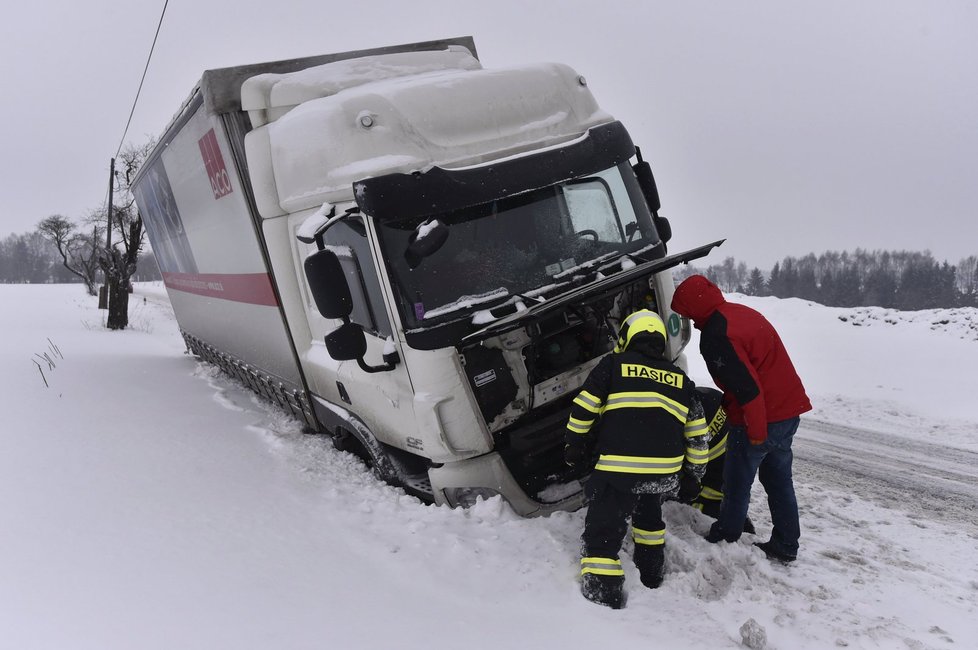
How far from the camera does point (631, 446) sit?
327cm

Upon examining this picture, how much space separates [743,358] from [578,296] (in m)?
1.03

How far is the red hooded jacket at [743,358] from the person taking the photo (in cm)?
353

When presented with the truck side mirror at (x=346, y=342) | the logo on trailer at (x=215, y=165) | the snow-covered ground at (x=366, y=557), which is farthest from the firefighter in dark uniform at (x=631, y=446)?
the logo on trailer at (x=215, y=165)

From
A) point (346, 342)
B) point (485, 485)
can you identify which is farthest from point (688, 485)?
point (346, 342)

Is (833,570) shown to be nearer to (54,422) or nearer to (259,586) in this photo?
(259,586)

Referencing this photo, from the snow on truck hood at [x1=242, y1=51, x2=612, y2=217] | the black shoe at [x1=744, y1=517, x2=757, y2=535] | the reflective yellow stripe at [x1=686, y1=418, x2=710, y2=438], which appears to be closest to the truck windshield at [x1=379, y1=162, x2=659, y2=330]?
the snow on truck hood at [x1=242, y1=51, x2=612, y2=217]

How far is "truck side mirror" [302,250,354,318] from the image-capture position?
11.6 ft

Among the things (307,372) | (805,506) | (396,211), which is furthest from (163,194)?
(805,506)

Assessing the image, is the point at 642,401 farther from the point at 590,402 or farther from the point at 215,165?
the point at 215,165

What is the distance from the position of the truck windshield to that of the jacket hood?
0.60 meters

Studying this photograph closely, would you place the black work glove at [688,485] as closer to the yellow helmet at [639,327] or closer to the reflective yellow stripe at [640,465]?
the reflective yellow stripe at [640,465]

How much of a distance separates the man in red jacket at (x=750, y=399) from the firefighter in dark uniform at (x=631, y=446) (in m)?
0.33

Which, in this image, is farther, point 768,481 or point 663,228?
point 663,228

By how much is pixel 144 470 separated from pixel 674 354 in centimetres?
414
